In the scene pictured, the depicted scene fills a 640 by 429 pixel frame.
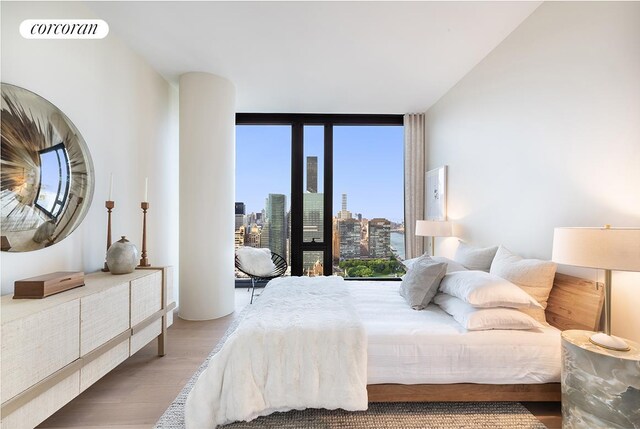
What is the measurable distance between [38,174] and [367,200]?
150 inches

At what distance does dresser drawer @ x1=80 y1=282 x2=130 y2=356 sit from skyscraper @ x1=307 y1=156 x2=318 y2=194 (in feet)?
9.83

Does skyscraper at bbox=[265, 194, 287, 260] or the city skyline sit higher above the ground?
the city skyline

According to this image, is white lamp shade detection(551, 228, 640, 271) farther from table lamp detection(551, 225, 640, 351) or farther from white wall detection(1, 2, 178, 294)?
white wall detection(1, 2, 178, 294)

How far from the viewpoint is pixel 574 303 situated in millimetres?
1762

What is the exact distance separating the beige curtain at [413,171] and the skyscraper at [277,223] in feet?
6.46

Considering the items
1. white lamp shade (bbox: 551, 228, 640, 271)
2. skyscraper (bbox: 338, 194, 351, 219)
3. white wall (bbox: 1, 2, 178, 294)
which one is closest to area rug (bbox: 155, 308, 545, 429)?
white lamp shade (bbox: 551, 228, 640, 271)

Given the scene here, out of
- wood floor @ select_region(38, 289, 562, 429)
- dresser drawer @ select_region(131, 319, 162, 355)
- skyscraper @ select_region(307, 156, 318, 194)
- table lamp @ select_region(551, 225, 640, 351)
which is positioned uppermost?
skyscraper @ select_region(307, 156, 318, 194)

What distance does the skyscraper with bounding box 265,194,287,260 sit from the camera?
14.8 feet

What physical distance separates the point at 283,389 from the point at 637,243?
1.85 m

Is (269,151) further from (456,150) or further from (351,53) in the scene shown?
(456,150)

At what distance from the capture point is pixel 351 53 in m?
2.79

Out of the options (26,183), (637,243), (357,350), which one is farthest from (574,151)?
(26,183)

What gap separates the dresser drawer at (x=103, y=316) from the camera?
1.58 meters

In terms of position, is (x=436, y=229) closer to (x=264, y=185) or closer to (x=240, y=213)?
(x=264, y=185)
